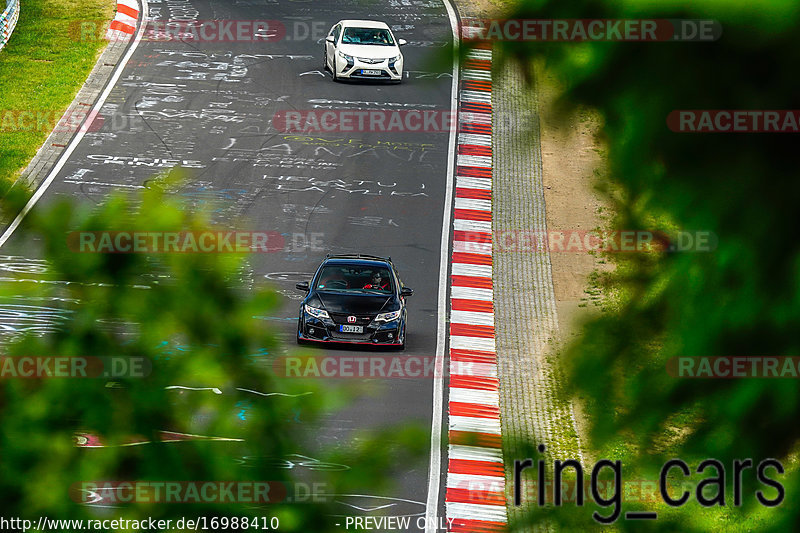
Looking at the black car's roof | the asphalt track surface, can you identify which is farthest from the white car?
the black car's roof

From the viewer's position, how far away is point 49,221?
1791 millimetres

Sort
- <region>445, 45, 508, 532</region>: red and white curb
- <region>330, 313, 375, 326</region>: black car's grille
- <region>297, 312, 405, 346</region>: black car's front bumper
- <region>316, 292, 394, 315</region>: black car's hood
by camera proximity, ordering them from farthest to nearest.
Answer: <region>316, 292, 394, 315</region>: black car's hood < <region>330, 313, 375, 326</region>: black car's grille < <region>297, 312, 405, 346</region>: black car's front bumper < <region>445, 45, 508, 532</region>: red and white curb

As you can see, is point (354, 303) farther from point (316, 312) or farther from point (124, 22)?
point (124, 22)

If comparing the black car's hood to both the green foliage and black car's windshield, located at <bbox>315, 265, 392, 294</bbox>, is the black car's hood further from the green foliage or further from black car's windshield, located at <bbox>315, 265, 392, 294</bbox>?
the green foliage

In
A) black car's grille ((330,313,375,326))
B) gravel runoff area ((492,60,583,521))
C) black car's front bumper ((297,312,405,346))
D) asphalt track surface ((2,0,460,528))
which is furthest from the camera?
asphalt track surface ((2,0,460,528))

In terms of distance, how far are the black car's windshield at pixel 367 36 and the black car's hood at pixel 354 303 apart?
15391 mm

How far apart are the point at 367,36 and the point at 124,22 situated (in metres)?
8.74

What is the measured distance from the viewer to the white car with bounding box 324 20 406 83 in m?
32.8

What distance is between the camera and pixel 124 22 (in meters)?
36.5

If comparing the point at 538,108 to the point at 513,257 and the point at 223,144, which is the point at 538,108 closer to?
the point at 513,257

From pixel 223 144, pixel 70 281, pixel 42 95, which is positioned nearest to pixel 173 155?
pixel 223 144

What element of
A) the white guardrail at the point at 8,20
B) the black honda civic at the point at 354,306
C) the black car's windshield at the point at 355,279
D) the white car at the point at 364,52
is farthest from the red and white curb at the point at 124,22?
the black honda civic at the point at 354,306

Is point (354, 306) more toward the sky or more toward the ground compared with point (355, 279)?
more toward the ground

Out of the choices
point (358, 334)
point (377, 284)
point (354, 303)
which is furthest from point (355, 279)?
point (358, 334)
